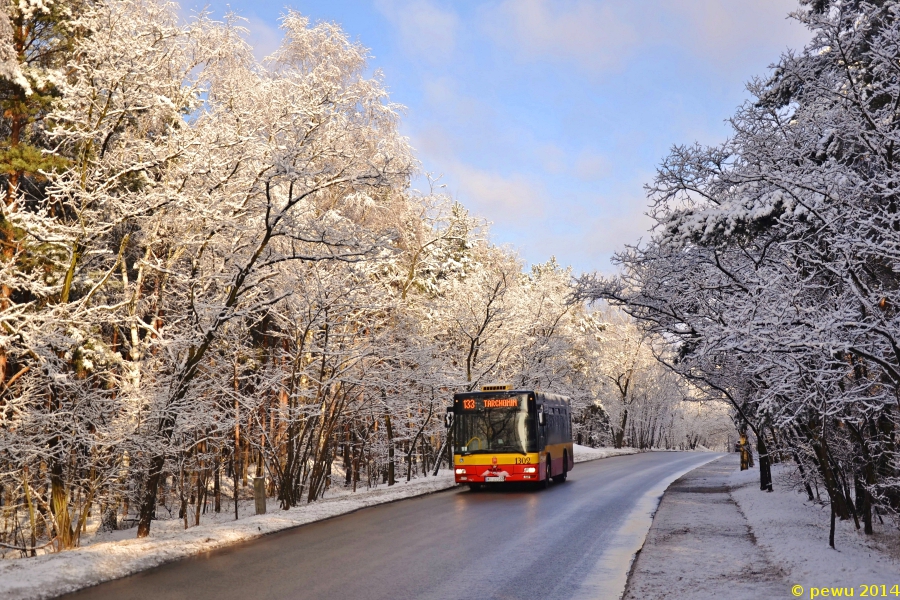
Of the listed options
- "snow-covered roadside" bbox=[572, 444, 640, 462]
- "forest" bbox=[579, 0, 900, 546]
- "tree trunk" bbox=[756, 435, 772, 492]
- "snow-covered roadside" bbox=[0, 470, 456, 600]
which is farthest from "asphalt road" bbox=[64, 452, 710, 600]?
"snow-covered roadside" bbox=[572, 444, 640, 462]

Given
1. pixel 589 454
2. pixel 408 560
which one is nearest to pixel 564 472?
pixel 408 560

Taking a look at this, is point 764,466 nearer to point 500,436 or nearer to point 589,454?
point 500,436

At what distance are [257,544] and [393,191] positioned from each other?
58.9ft

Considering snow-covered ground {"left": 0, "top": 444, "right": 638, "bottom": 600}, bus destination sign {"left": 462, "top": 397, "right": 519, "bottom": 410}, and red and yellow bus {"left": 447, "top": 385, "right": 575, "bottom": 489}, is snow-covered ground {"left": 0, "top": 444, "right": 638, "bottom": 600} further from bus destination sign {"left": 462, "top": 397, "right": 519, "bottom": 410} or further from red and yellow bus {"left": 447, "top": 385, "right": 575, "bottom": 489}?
bus destination sign {"left": 462, "top": 397, "right": 519, "bottom": 410}

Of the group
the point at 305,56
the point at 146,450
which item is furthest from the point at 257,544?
the point at 305,56

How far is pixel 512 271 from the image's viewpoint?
46.1 metres

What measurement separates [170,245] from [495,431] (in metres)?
11.2

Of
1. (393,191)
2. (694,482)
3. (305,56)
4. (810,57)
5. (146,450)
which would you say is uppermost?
(305,56)

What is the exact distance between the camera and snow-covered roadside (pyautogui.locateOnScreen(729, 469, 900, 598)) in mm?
7941

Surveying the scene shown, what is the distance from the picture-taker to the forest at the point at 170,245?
532 inches

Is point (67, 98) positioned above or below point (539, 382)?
above

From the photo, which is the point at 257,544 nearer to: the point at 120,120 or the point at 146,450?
the point at 146,450

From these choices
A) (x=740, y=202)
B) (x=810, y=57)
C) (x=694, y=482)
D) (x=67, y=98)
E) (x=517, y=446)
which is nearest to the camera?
(x=740, y=202)

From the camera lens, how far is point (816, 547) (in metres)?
9.98
